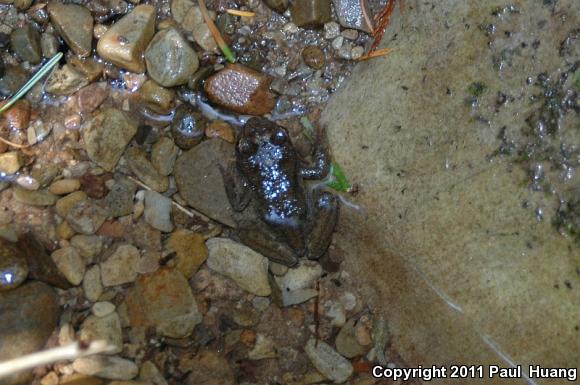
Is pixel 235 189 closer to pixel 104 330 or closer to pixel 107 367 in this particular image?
pixel 104 330

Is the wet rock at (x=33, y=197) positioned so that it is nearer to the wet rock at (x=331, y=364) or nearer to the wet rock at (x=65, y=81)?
the wet rock at (x=65, y=81)

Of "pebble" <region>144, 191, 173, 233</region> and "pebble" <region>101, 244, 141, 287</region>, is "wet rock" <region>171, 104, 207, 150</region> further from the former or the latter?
"pebble" <region>101, 244, 141, 287</region>

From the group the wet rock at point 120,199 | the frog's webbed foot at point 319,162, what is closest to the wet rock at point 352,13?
the frog's webbed foot at point 319,162

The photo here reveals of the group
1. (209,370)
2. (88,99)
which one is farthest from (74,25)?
(209,370)

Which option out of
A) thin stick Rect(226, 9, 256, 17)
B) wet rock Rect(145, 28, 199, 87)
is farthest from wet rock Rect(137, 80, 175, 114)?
thin stick Rect(226, 9, 256, 17)

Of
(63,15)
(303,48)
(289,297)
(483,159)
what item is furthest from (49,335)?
(483,159)

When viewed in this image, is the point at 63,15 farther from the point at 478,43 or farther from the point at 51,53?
the point at 478,43
